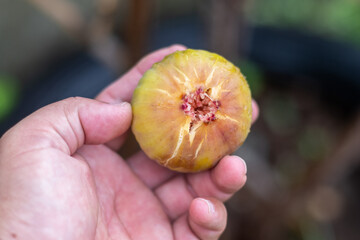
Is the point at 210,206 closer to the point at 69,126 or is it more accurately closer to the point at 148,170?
the point at 148,170

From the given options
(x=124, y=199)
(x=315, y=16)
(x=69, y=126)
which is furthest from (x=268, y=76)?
(x=69, y=126)

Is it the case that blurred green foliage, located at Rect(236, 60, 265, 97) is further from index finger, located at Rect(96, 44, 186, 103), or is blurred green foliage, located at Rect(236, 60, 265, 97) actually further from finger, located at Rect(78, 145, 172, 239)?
finger, located at Rect(78, 145, 172, 239)

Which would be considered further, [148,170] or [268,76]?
[268,76]

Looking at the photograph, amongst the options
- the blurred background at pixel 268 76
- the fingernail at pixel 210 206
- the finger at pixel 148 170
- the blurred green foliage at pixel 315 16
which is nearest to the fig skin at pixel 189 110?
the fingernail at pixel 210 206

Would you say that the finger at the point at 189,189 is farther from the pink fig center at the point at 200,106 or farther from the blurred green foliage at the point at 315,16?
the blurred green foliage at the point at 315,16

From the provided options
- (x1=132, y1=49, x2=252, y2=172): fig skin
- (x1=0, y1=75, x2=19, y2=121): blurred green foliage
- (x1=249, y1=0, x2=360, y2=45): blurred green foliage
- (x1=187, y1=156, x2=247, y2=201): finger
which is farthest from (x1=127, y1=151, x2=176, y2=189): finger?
(x1=249, y1=0, x2=360, y2=45): blurred green foliage

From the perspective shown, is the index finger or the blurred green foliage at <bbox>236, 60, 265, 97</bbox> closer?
the index finger

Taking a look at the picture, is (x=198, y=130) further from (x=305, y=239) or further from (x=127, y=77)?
(x=305, y=239)
